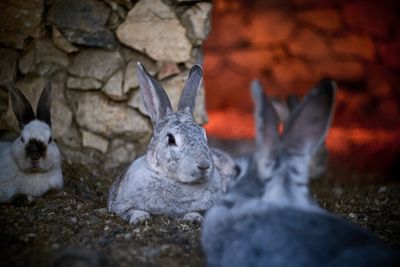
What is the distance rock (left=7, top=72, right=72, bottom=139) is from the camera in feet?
19.0

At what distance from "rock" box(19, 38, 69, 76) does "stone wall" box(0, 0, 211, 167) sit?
0.01 meters

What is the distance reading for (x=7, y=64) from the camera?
5684 mm

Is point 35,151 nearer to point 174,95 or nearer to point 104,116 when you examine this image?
point 104,116

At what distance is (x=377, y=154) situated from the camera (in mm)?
8492

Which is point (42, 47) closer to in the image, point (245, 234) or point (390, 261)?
point (245, 234)

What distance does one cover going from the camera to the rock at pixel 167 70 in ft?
19.1

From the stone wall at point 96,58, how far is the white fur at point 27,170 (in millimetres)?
1025

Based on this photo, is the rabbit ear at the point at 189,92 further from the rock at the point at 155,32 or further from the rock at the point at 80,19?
the rock at the point at 80,19

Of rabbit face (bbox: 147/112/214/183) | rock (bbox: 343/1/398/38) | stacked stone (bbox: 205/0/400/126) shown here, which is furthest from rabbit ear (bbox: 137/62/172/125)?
rock (bbox: 343/1/398/38)

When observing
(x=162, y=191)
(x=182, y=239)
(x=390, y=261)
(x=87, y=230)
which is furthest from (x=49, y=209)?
(x=390, y=261)

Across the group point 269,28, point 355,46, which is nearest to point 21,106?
point 269,28

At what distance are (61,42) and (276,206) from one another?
361 centimetres

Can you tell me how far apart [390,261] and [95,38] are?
4053 millimetres

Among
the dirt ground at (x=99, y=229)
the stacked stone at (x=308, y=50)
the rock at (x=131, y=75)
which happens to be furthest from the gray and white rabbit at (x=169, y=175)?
the stacked stone at (x=308, y=50)
